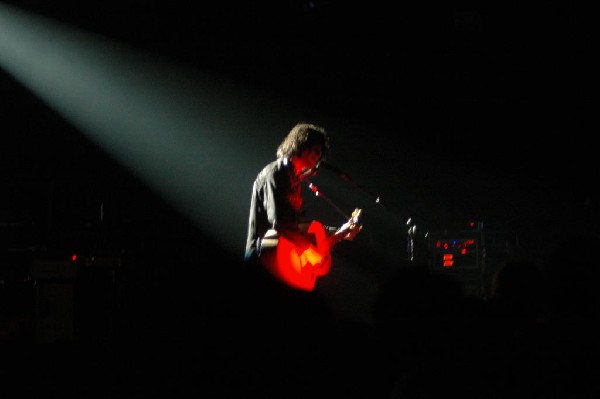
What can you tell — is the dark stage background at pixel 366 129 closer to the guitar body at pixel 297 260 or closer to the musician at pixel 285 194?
the guitar body at pixel 297 260

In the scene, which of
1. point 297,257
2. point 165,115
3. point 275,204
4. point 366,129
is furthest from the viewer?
point 165,115

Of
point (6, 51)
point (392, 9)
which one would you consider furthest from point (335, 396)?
point (6, 51)

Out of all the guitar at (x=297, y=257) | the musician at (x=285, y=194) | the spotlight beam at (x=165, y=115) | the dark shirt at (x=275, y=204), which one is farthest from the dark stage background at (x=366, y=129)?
the dark shirt at (x=275, y=204)

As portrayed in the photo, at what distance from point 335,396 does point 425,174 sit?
13.1 feet

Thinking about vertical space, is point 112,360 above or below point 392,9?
below

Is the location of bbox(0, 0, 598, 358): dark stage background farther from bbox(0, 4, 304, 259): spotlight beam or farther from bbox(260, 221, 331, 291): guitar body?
bbox(260, 221, 331, 291): guitar body

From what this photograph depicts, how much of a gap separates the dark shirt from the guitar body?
7 centimetres

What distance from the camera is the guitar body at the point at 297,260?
140 inches

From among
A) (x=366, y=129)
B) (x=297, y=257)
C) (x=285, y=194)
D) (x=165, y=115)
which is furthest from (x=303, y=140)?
(x=165, y=115)

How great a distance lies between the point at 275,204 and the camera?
3.54 metres

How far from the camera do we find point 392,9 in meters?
5.24

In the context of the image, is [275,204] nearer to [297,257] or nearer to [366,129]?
[297,257]

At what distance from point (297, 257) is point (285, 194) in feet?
1.16

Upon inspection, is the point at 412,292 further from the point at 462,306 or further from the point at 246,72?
the point at 246,72
